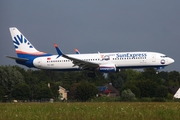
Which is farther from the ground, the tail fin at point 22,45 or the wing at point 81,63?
the tail fin at point 22,45

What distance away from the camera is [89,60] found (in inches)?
2323

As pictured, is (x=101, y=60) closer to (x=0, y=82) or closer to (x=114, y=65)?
(x=114, y=65)

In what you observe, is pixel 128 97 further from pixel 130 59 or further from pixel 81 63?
pixel 81 63

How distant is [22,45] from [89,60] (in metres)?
11.4

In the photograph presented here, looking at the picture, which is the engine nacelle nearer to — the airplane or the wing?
the airplane

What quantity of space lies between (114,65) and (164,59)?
6.06m

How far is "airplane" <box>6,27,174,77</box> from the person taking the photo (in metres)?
56.2

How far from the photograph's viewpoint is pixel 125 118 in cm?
1730

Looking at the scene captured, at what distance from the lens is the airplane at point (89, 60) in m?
56.2

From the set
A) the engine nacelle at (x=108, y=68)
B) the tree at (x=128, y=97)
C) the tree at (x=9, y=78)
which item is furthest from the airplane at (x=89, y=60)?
the tree at (x=9, y=78)

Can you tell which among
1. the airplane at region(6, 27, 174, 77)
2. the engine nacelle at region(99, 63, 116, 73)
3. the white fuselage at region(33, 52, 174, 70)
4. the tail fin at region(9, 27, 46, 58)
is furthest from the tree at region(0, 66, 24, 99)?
the engine nacelle at region(99, 63, 116, 73)

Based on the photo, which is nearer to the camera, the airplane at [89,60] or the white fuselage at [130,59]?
the white fuselage at [130,59]

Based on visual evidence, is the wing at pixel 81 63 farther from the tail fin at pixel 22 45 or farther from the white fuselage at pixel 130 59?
the tail fin at pixel 22 45

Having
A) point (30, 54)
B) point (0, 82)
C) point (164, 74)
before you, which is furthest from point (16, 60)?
point (164, 74)
